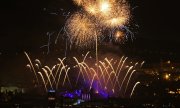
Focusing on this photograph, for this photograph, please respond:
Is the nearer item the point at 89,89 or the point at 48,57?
the point at 89,89

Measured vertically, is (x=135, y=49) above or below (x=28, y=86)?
above

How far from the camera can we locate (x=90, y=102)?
166 ft

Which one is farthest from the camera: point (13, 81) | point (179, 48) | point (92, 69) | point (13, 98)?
point (179, 48)

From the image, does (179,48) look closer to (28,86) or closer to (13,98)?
(28,86)

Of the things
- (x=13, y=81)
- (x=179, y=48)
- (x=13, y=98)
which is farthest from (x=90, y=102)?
(x=179, y=48)

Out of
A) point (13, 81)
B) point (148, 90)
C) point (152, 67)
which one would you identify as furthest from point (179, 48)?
point (13, 81)

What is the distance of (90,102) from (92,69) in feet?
59.9

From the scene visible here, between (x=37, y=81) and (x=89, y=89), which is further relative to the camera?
(x=37, y=81)

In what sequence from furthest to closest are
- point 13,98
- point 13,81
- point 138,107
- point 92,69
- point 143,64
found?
point 143,64
point 13,81
point 92,69
point 13,98
point 138,107

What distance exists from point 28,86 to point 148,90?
81.9 feet

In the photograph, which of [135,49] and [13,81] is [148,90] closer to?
[135,49]

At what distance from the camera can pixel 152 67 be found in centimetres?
8350

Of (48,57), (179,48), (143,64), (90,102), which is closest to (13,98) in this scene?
(90,102)

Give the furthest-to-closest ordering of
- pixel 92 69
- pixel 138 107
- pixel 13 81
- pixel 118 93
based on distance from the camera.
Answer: pixel 13 81
pixel 92 69
pixel 118 93
pixel 138 107
